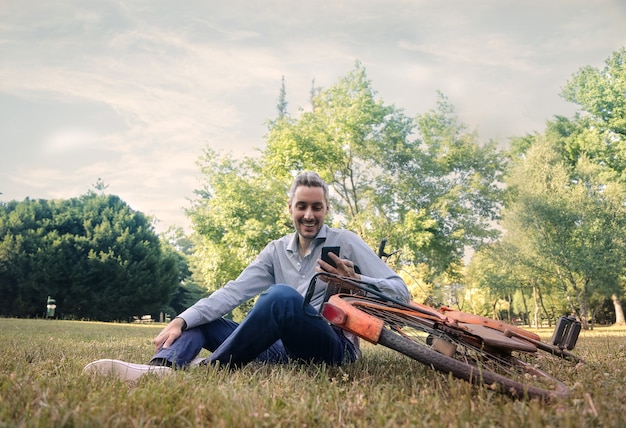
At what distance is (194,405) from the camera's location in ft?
6.18

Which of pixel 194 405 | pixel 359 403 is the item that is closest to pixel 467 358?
pixel 359 403

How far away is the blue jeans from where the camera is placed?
287cm

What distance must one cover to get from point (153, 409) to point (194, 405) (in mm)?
149

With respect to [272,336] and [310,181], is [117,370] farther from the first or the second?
[310,181]

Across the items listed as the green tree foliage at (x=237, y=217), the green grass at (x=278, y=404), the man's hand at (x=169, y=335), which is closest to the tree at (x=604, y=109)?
the green tree foliage at (x=237, y=217)

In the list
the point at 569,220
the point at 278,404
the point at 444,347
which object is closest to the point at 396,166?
the point at 569,220

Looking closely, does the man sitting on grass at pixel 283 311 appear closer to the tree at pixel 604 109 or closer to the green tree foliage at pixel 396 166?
the green tree foliage at pixel 396 166

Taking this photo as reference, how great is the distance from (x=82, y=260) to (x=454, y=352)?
27.4 meters

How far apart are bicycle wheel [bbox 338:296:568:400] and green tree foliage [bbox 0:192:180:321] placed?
26.5 m

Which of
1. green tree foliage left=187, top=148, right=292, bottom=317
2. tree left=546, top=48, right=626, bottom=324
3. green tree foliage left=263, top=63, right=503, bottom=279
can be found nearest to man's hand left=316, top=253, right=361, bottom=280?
green tree foliage left=187, top=148, right=292, bottom=317

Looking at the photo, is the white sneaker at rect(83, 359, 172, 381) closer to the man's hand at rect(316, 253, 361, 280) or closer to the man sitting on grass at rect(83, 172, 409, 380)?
the man sitting on grass at rect(83, 172, 409, 380)

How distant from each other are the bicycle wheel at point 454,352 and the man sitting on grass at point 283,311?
12.4 inches

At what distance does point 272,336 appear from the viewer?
296 cm

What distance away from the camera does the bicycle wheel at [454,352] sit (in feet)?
7.28
